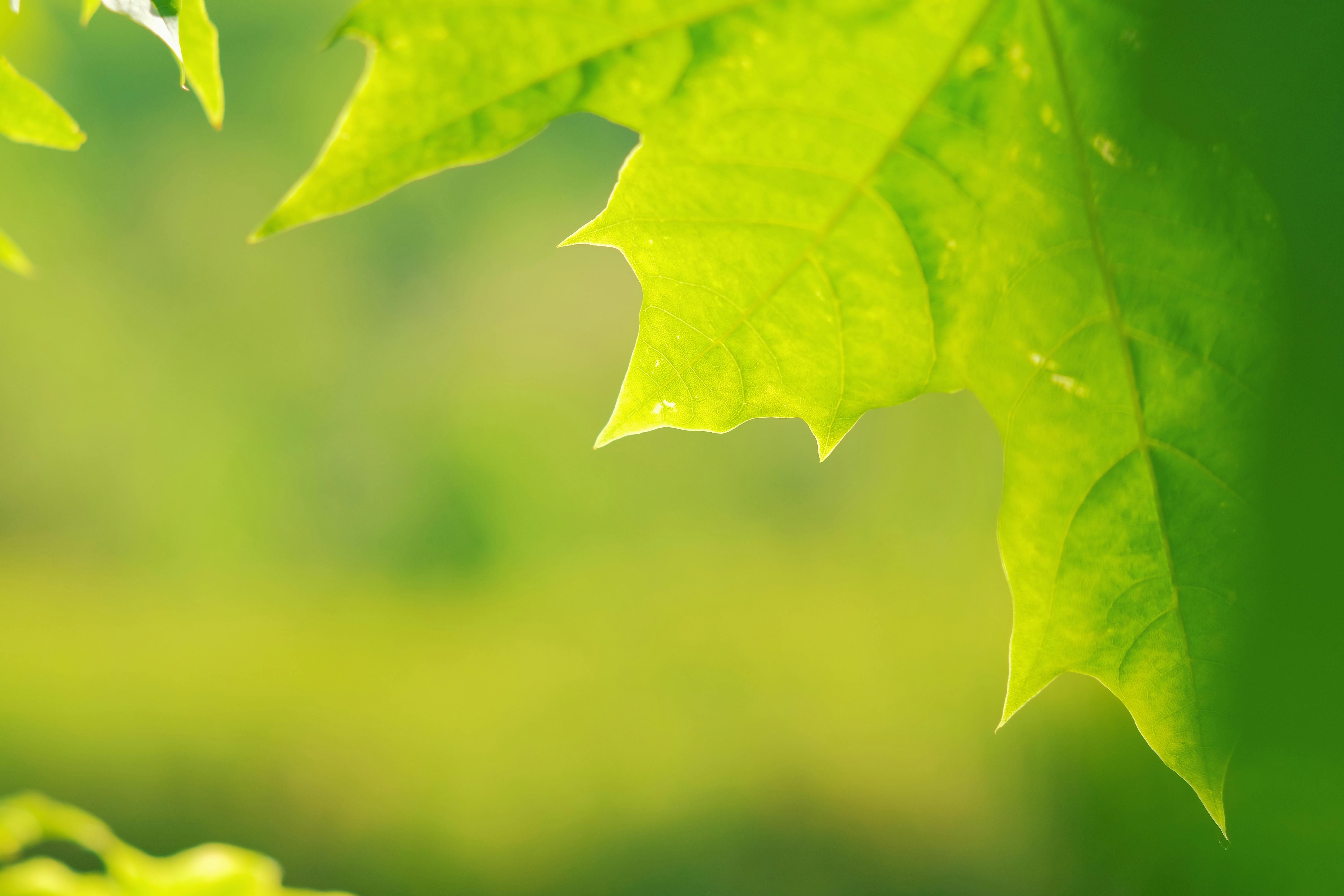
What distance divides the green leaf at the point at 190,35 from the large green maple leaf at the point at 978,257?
133mm

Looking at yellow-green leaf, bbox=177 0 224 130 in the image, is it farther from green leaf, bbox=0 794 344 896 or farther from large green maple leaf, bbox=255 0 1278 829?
green leaf, bbox=0 794 344 896

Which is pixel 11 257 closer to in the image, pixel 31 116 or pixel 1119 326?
pixel 31 116

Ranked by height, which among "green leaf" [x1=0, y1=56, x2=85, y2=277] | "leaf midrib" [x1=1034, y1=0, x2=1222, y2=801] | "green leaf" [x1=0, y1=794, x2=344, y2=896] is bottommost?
"green leaf" [x1=0, y1=794, x2=344, y2=896]

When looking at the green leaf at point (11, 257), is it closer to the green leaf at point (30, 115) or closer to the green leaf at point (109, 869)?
the green leaf at point (30, 115)

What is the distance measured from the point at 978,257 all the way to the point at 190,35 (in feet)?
1.50

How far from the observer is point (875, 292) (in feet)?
1.75

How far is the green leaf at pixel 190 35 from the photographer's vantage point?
42 cm

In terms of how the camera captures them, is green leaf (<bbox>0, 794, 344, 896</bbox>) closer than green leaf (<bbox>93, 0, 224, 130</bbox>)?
No

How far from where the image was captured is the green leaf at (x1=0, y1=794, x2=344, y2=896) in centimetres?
89

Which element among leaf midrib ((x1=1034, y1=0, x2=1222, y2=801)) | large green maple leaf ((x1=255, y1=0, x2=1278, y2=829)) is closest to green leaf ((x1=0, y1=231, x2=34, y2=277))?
large green maple leaf ((x1=255, y1=0, x2=1278, y2=829))

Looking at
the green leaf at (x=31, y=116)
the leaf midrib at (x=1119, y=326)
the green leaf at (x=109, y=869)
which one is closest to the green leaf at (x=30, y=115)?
the green leaf at (x=31, y=116)

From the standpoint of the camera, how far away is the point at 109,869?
102 centimetres

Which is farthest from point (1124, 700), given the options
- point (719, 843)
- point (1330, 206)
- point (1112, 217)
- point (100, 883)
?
point (719, 843)

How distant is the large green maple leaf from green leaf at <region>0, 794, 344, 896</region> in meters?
0.78
